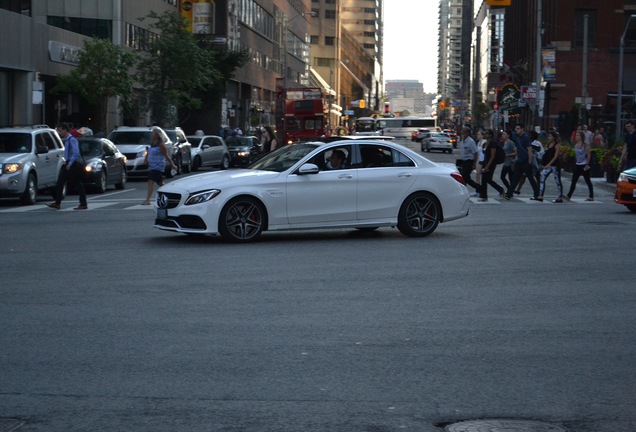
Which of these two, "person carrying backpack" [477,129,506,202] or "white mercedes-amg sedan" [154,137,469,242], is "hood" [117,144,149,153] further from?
"white mercedes-amg sedan" [154,137,469,242]

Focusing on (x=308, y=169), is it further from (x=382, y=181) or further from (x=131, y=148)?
(x=131, y=148)

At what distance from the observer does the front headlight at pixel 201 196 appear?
51.5 feet

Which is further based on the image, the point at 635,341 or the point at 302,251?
the point at 302,251

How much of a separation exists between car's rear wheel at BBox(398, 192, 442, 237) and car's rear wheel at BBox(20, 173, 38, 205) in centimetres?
1132

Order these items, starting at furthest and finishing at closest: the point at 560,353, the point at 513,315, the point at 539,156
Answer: the point at 539,156, the point at 513,315, the point at 560,353

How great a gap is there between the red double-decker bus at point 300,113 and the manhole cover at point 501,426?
57.3m

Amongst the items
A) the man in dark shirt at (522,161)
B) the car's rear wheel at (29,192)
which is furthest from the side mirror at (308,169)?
the man in dark shirt at (522,161)

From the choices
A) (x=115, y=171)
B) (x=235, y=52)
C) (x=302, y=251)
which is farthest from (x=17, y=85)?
(x=302, y=251)

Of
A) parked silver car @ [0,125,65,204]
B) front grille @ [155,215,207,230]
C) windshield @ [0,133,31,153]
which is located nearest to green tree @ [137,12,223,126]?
parked silver car @ [0,125,65,204]

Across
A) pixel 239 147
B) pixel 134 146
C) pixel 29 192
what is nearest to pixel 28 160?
pixel 29 192

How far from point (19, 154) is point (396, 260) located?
548 inches

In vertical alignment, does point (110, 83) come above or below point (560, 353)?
above

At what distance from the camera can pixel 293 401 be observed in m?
6.73

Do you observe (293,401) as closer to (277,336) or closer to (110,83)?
(277,336)
